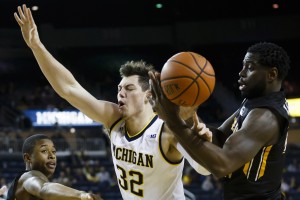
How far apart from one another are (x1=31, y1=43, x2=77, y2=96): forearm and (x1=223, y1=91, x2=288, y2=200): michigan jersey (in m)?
1.44

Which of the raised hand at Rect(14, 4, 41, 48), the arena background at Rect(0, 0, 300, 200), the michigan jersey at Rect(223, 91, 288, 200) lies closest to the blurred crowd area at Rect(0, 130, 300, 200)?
the arena background at Rect(0, 0, 300, 200)

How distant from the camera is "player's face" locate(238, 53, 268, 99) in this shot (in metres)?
3.30

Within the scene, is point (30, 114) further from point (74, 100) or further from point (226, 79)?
point (74, 100)

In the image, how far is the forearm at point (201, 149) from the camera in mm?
2785

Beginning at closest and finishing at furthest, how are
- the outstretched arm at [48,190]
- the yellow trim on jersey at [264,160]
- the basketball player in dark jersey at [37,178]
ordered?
the yellow trim on jersey at [264,160]
the outstretched arm at [48,190]
the basketball player in dark jersey at [37,178]

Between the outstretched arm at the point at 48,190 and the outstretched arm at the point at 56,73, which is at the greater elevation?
the outstretched arm at the point at 56,73

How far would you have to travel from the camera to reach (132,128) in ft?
14.0

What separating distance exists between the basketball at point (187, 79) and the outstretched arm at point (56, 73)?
3.53 ft

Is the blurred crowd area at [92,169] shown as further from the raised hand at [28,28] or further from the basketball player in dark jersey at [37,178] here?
the raised hand at [28,28]

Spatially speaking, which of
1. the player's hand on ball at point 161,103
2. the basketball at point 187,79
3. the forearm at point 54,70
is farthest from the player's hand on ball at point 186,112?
the forearm at point 54,70

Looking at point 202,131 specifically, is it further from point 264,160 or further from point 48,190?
point 48,190

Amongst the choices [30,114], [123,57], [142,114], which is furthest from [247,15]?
[142,114]

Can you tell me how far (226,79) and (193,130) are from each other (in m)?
21.7

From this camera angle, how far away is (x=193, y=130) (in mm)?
2924
